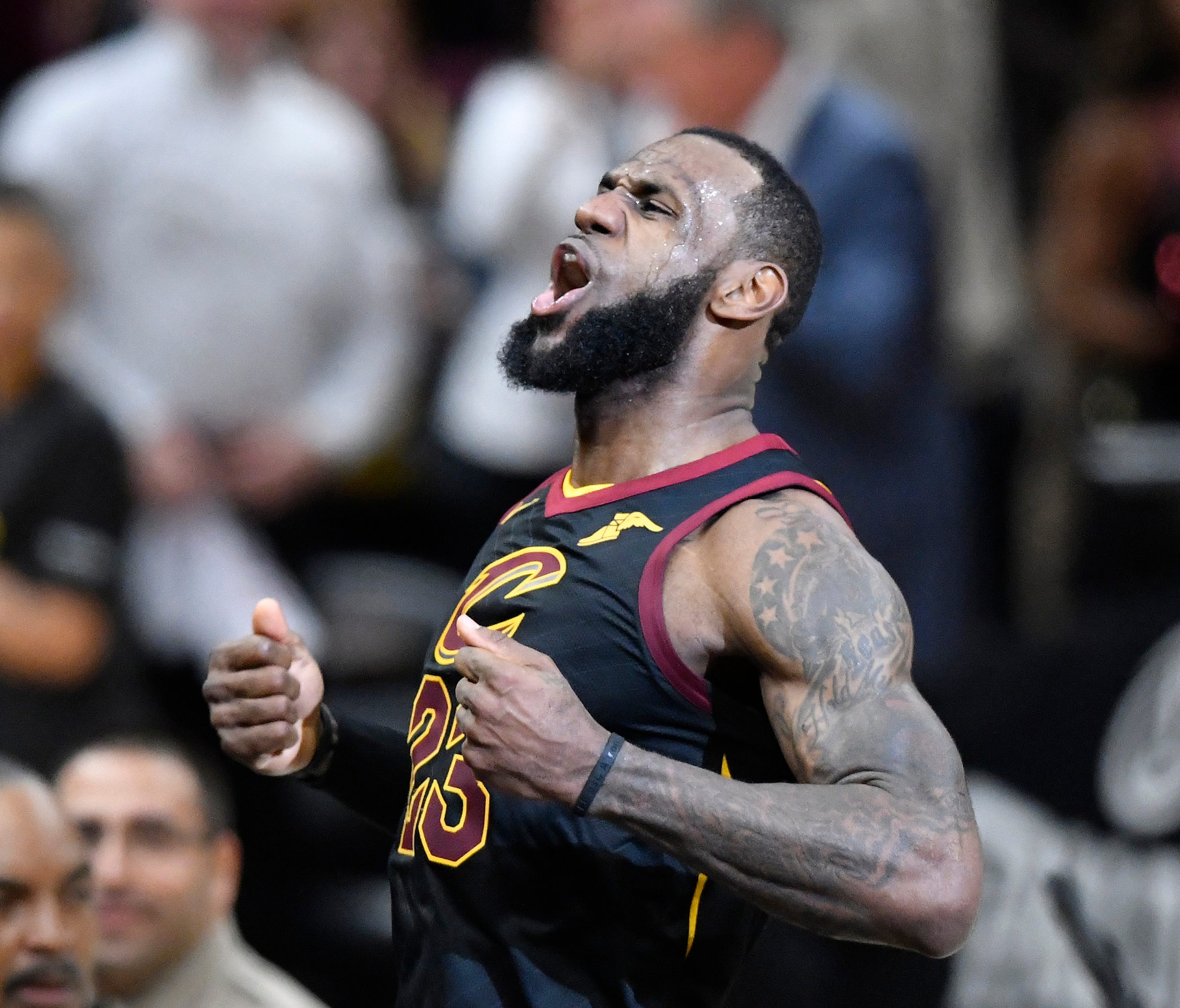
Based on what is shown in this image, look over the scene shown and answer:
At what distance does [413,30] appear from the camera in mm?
7043

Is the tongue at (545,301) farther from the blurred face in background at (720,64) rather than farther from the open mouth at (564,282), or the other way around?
the blurred face in background at (720,64)

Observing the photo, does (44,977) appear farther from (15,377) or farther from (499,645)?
(15,377)

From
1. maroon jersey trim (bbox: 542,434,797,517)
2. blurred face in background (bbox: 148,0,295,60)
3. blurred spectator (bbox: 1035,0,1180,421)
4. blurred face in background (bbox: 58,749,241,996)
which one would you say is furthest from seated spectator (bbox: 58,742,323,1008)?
blurred spectator (bbox: 1035,0,1180,421)

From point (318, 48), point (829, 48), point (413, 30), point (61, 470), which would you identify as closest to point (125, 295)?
point (61, 470)

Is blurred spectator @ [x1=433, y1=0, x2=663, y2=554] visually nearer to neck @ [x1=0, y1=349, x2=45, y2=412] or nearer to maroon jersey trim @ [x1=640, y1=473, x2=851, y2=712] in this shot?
neck @ [x1=0, y1=349, x2=45, y2=412]

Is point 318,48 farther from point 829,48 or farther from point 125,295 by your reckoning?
point 829,48

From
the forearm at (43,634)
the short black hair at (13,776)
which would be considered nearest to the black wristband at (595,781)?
the short black hair at (13,776)

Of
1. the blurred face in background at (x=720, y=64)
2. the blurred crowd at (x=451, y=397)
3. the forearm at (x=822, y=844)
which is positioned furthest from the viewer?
the blurred face in background at (x=720, y=64)

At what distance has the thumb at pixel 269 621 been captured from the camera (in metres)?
2.60

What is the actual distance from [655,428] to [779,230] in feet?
1.08

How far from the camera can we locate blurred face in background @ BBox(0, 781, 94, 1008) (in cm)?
345

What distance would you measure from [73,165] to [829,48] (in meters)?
2.40

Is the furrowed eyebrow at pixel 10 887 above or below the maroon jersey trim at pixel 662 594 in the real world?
below

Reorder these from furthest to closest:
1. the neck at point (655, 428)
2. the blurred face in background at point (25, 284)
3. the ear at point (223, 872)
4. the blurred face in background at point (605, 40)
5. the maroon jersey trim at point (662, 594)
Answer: the blurred face in background at point (605, 40) < the blurred face in background at point (25, 284) < the ear at point (223, 872) < the neck at point (655, 428) < the maroon jersey trim at point (662, 594)
